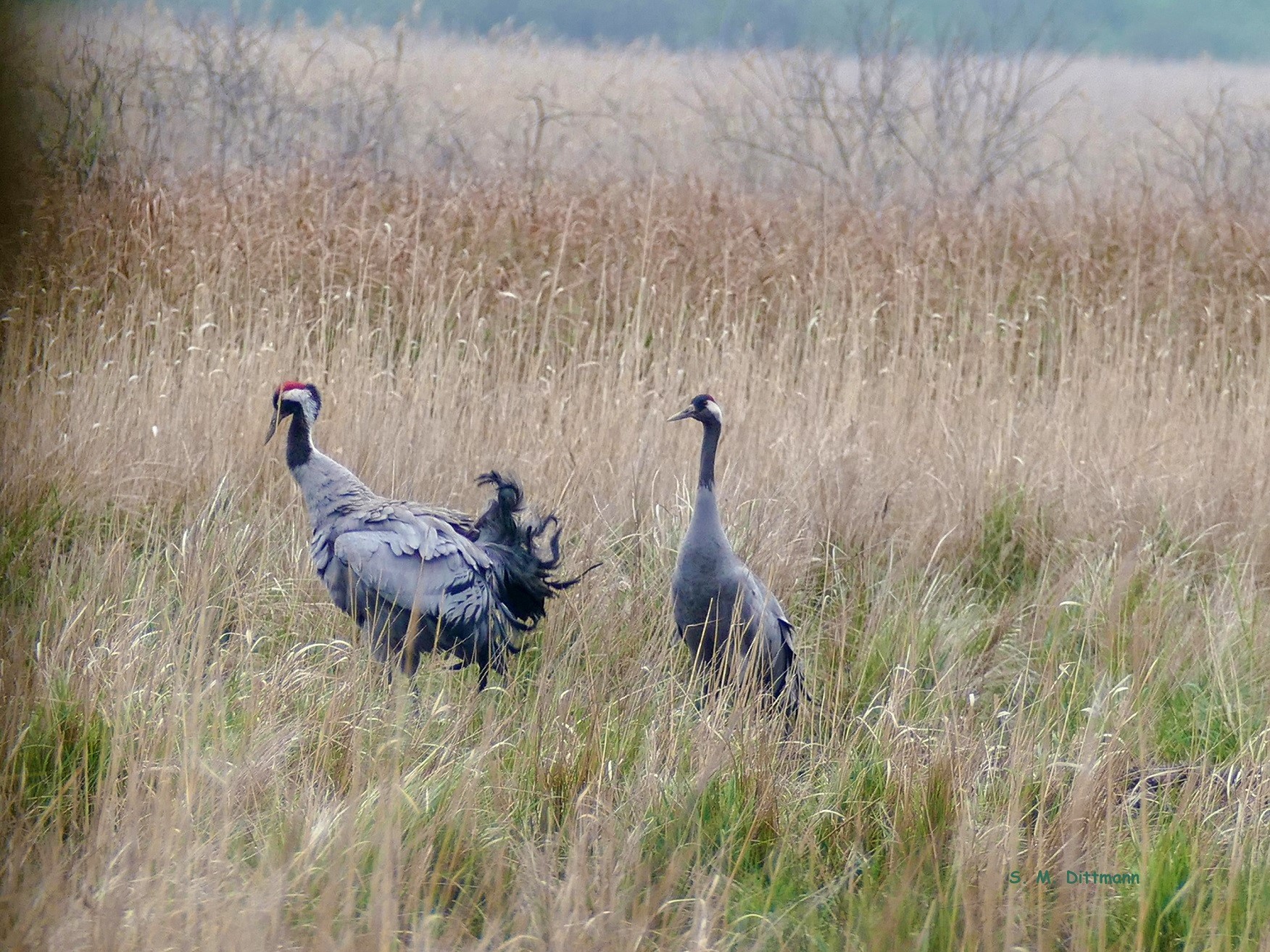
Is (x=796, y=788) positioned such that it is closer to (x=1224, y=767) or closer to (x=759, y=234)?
(x=1224, y=767)

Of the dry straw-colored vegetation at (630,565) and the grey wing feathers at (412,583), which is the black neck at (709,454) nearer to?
the dry straw-colored vegetation at (630,565)

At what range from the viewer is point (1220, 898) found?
278cm

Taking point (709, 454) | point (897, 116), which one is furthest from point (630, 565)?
point (897, 116)

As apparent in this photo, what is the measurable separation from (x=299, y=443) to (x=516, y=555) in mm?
846

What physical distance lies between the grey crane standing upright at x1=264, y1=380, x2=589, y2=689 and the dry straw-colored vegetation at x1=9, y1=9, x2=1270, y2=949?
0.42ft

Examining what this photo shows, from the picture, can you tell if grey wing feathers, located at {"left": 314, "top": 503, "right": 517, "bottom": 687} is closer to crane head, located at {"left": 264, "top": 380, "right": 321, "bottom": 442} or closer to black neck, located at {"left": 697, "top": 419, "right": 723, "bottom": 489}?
crane head, located at {"left": 264, "top": 380, "right": 321, "bottom": 442}

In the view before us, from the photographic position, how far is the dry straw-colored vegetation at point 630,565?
2684 millimetres

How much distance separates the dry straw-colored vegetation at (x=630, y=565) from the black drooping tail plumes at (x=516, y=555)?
6.1 inches

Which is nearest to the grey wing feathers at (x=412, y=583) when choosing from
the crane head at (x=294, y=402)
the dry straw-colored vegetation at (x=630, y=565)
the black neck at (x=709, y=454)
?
the dry straw-colored vegetation at (x=630, y=565)

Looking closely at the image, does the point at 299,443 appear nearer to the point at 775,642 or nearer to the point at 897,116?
the point at 775,642

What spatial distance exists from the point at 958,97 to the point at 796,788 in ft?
39.0

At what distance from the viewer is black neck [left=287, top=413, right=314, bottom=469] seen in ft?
13.8

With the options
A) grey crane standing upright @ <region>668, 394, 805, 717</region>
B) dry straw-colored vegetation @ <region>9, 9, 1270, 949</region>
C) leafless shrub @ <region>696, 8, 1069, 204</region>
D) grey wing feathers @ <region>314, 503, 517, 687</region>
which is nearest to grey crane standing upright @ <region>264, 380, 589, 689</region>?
grey wing feathers @ <region>314, 503, 517, 687</region>

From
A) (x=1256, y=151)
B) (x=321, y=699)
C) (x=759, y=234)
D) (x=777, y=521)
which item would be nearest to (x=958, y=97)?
(x=1256, y=151)
